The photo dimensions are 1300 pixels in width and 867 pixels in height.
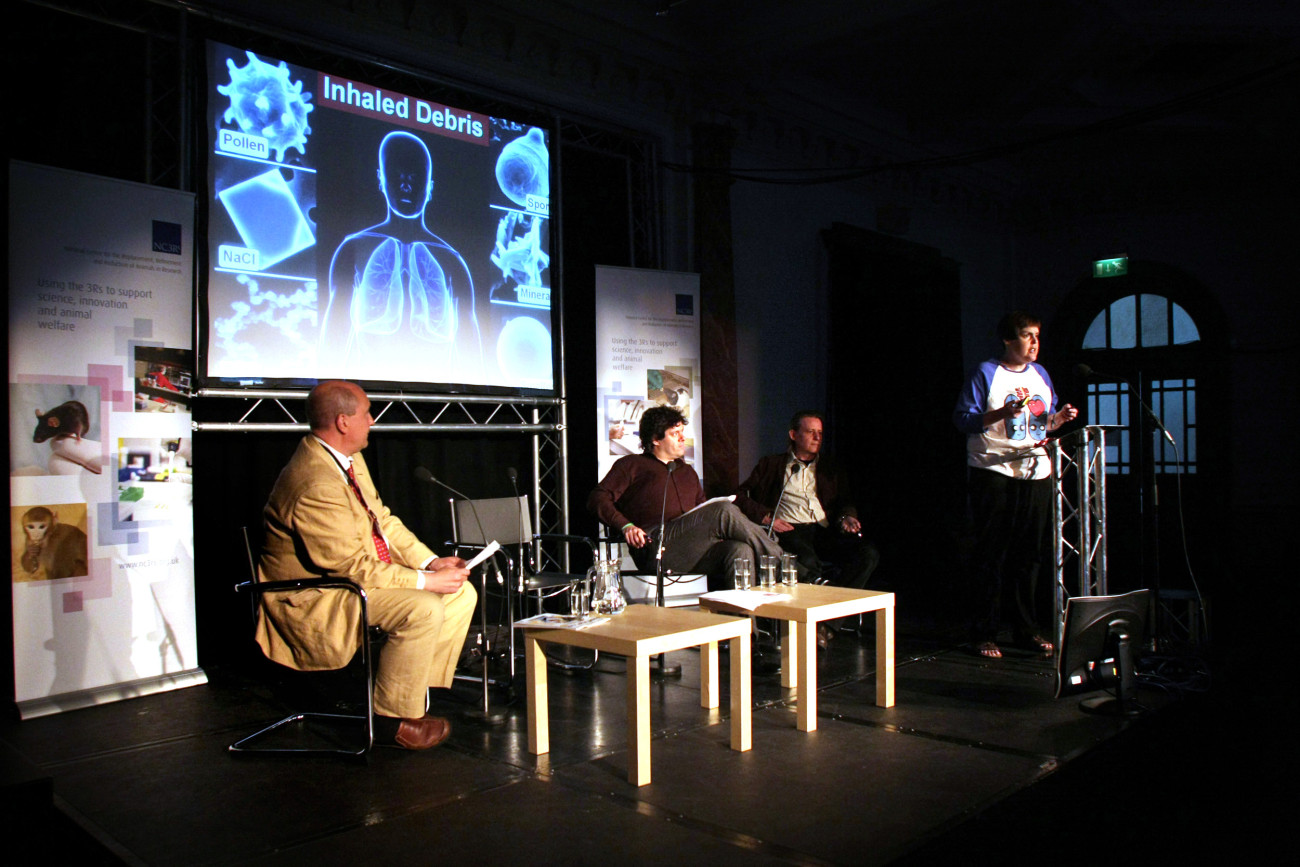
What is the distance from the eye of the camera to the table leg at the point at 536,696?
10.1 ft

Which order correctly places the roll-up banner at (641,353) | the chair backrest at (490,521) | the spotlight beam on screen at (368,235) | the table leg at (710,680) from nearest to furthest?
1. the table leg at (710,680)
2. the spotlight beam on screen at (368,235)
3. the chair backrest at (490,521)
4. the roll-up banner at (641,353)

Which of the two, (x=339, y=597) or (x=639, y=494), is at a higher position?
(x=639, y=494)

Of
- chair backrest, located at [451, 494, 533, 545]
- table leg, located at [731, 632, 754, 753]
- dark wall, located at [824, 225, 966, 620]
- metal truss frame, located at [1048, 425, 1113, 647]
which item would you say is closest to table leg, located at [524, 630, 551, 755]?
table leg, located at [731, 632, 754, 753]

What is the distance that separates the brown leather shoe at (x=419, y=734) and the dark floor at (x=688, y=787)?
0.05 m

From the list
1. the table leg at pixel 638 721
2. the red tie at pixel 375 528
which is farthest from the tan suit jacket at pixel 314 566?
the table leg at pixel 638 721

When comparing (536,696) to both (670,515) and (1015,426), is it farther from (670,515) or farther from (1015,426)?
(1015,426)

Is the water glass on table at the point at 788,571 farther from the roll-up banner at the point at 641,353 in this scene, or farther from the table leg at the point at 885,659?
the roll-up banner at the point at 641,353

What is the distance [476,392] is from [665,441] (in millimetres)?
1074

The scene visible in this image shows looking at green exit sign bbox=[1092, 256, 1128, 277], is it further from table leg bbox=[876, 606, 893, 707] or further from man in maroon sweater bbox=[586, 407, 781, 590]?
table leg bbox=[876, 606, 893, 707]

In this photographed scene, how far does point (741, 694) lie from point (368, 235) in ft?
9.43

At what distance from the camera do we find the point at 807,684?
336 centimetres

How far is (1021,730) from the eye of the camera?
3334mm

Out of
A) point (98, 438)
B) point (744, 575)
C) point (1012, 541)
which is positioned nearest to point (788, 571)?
point (744, 575)

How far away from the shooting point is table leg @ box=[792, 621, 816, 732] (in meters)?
3.35
